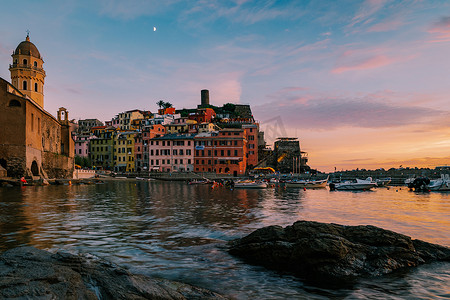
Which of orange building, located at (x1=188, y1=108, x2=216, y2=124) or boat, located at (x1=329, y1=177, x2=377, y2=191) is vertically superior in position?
orange building, located at (x1=188, y1=108, x2=216, y2=124)

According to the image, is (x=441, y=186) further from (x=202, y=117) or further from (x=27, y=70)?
(x=27, y=70)

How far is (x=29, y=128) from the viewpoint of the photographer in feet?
178

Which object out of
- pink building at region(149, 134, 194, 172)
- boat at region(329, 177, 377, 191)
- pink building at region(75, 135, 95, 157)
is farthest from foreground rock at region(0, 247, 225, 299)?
pink building at region(75, 135, 95, 157)

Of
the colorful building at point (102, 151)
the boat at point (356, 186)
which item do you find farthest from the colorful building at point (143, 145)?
the boat at point (356, 186)

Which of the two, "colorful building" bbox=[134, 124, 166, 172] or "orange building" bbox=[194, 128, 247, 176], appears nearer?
"orange building" bbox=[194, 128, 247, 176]

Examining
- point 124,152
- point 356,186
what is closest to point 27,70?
point 124,152

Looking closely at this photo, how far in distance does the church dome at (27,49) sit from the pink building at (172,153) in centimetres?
3993

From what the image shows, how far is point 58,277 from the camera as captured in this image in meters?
5.14

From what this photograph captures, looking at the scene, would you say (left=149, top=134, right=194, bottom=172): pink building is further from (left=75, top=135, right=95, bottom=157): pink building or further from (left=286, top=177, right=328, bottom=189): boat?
(left=286, top=177, right=328, bottom=189): boat

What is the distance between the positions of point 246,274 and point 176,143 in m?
88.6

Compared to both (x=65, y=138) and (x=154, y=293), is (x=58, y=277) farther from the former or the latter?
(x=65, y=138)

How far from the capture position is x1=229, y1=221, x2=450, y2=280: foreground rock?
9.05 meters

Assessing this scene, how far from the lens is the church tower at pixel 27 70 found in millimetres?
80500

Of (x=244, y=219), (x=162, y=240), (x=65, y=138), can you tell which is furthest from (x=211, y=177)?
(x=162, y=240)
